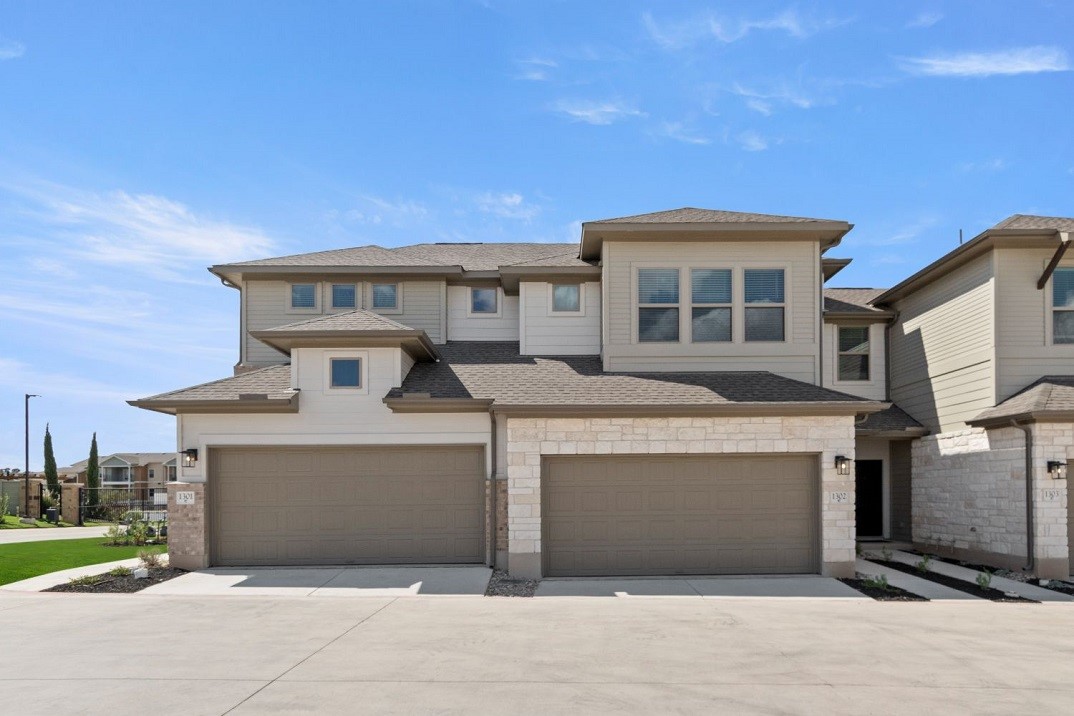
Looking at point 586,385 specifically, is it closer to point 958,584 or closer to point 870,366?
point 958,584

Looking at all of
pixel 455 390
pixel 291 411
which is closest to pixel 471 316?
pixel 455 390

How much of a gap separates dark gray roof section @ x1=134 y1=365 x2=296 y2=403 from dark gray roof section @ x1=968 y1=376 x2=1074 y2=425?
1298cm

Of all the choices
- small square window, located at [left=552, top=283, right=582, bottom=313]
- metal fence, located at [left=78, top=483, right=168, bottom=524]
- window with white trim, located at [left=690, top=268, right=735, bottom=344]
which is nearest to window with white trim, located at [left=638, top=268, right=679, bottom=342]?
window with white trim, located at [left=690, top=268, right=735, bottom=344]

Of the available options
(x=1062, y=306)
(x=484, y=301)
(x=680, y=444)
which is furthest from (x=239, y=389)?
(x=1062, y=306)

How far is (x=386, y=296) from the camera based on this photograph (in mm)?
18344

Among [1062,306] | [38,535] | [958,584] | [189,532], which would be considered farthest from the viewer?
[38,535]

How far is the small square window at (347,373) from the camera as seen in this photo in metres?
14.3

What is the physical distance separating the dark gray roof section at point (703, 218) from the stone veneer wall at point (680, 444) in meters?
4.35

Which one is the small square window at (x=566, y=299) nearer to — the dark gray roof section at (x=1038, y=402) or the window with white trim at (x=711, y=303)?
the window with white trim at (x=711, y=303)

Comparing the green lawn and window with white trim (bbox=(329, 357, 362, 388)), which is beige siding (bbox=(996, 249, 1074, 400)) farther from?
the green lawn

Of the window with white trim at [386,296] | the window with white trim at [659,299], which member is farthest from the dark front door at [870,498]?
the window with white trim at [386,296]

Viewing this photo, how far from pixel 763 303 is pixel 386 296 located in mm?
Result: 8739

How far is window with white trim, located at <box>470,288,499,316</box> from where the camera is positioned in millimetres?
18562

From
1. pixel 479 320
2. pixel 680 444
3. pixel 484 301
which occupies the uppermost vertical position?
pixel 484 301
